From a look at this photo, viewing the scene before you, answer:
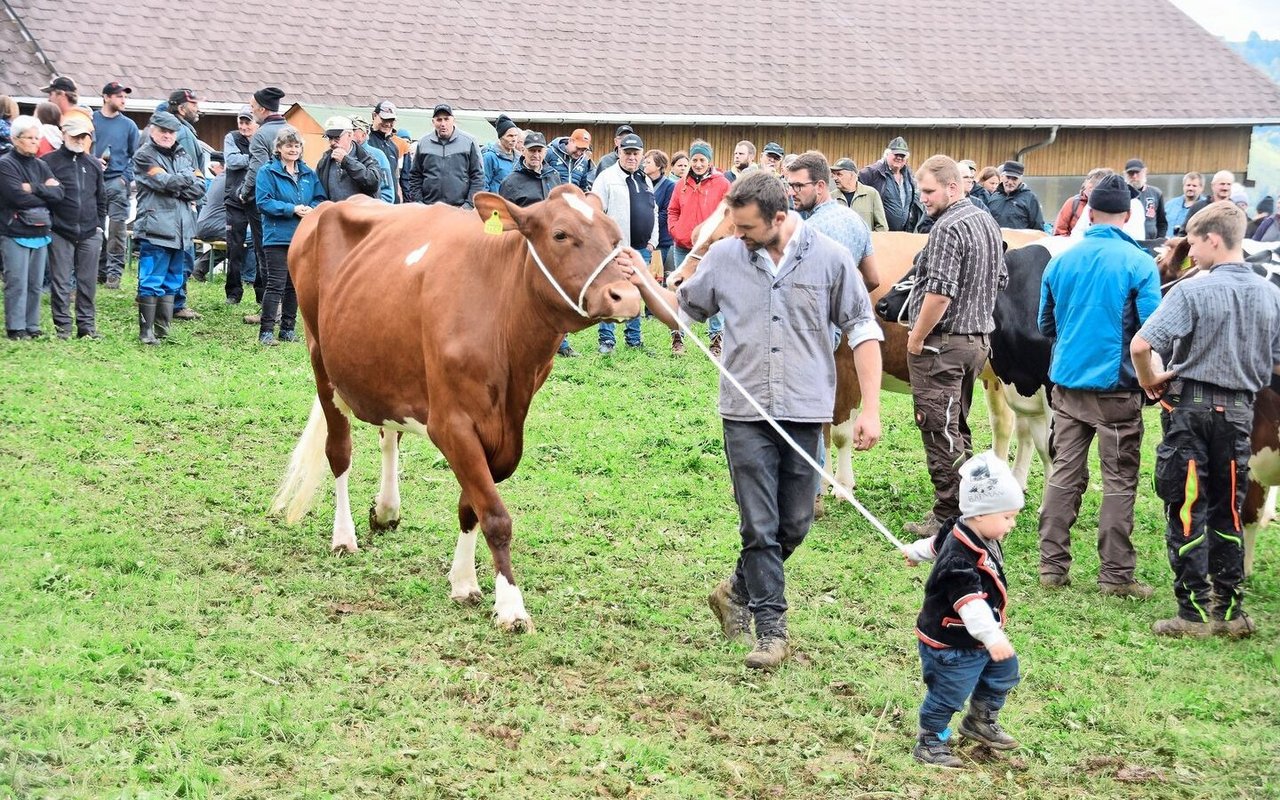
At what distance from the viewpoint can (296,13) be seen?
2392cm

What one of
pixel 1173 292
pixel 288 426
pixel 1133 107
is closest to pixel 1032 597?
Answer: pixel 1173 292

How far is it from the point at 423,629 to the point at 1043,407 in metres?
4.91

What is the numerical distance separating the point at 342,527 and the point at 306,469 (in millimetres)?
595

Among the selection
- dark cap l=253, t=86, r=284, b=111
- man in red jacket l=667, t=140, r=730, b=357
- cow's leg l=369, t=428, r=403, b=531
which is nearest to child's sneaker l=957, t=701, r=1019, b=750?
cow's leg l=369, t=428, r=403, b=531

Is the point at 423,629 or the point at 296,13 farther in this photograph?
the point at 296,13

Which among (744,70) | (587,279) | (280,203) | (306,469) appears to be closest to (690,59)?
(744,70)

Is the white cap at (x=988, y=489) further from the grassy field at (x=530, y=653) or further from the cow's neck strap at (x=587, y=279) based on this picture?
the cow's neck strap at (x=587, y=279)

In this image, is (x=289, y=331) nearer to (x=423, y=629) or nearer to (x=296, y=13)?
(x=423, y=629)

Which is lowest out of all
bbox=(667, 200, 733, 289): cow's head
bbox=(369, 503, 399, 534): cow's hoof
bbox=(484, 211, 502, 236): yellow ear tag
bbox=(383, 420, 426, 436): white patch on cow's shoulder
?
bbox=(369, 503, 399, 534): cow's hoof

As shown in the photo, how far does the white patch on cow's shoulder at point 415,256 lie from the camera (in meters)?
7.12

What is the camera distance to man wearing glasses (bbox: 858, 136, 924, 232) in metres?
14.0

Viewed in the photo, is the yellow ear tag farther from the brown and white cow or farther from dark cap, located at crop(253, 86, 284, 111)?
dark cap, located at crop(253, 86, 284, 111)

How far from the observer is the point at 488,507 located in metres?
6.43

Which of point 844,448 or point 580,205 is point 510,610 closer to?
point 580,205
